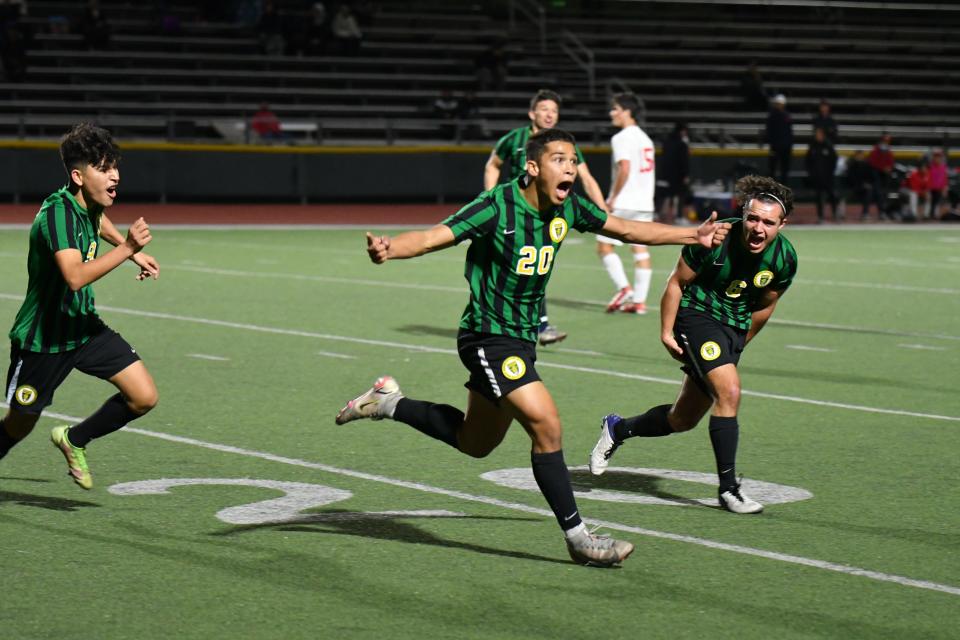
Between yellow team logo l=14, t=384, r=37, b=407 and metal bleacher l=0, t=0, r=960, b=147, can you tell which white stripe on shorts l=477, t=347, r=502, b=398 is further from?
metal bleacher l=0, t=0, r=960, b=147

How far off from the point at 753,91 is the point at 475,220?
30.5 metres

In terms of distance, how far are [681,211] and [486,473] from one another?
19.3 meters

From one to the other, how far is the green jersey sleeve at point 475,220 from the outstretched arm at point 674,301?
1179 millimetres

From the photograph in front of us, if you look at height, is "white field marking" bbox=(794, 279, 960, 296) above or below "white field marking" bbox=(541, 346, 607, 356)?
below

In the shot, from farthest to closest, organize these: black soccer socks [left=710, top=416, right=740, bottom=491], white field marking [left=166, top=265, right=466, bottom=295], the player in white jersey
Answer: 1. white field marking [left=166, top=265, right=466, bottom=295]
2. the player in white jersey
3. black soccer socks [left=710, top=416, right=740, bottom=491]

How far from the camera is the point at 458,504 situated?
266 inches

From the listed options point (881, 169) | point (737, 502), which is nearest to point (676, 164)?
point (881, 169)

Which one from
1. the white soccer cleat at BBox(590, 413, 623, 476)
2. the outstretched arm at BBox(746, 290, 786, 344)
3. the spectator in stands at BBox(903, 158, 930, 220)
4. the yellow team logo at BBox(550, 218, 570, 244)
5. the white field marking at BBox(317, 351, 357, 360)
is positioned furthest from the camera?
the spectator in stands at BBox(903, 158, 930, 220)

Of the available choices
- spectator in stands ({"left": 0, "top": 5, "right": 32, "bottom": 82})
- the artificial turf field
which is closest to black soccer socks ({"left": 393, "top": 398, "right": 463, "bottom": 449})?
the artificial turf field

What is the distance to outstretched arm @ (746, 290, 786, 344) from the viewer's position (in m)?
6.92

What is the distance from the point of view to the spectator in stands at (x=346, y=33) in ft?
109

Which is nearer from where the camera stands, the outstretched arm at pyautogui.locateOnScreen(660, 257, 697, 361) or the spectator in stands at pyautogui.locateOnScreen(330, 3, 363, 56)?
the outstretched arm at pyautogui.locateOnScreen(660, 257, 697, 361)

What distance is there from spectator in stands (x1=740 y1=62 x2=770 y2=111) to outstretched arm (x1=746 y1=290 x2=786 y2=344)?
95.2ft

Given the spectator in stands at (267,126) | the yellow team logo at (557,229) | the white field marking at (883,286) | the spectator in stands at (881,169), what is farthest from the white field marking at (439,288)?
the spectator in stands at (881,169)
